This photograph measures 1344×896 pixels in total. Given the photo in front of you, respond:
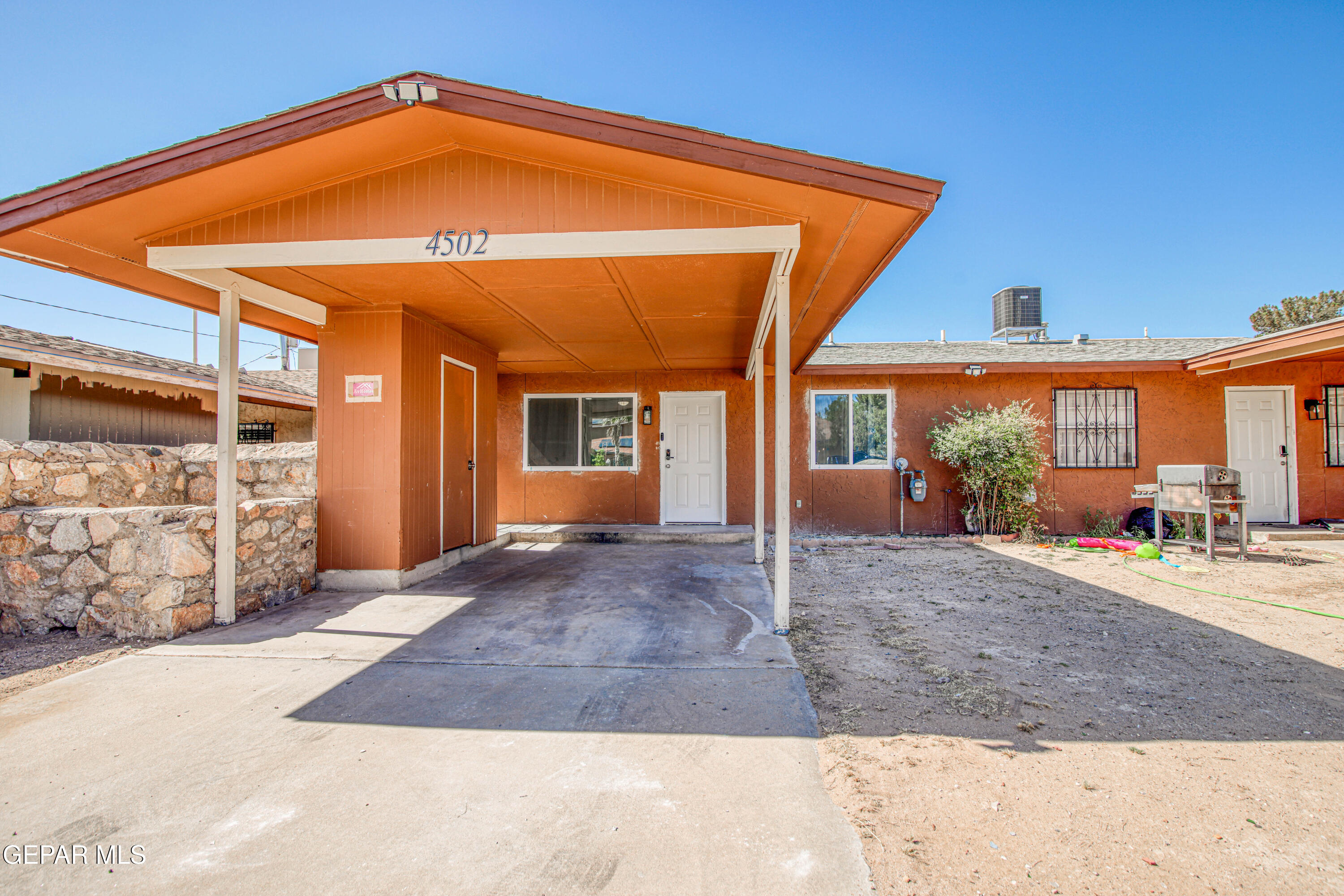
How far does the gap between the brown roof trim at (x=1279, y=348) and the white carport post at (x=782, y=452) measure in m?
6.96

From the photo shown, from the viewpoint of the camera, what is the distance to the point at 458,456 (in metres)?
6.12

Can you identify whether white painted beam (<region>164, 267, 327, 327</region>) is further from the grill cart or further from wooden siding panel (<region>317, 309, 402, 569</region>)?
the grill cart

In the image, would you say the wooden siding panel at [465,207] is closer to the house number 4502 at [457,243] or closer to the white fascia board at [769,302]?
the house number 4502 at [457,243]

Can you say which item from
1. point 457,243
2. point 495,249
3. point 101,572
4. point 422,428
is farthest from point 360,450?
point 495,249

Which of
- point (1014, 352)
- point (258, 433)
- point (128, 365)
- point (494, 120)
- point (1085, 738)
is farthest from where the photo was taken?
point (258, 433)

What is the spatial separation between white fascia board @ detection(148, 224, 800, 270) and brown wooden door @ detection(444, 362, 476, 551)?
2138mm

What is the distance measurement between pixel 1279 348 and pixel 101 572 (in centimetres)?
1201

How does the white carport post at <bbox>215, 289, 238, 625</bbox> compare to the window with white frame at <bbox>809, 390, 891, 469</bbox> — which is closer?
the white carport post at <bbox>215, 289, 238, 625</bbox>

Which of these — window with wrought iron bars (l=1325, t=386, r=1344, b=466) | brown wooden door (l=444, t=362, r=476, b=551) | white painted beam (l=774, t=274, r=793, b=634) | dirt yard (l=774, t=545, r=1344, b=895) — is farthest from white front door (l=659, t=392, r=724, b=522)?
window with wrought iron bars (l=1325, t=386, r=1344, b=466)

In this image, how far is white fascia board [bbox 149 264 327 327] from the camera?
3979 mm

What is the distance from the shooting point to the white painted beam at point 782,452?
356 centimetres

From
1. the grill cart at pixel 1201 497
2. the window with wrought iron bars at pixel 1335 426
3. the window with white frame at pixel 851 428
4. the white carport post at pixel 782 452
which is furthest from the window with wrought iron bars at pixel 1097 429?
the white carport post at pixel 782 452

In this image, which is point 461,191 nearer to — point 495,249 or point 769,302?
point 495,249

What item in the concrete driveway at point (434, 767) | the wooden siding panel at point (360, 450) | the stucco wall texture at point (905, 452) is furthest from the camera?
the stucco wall texture at point (905, 452)
